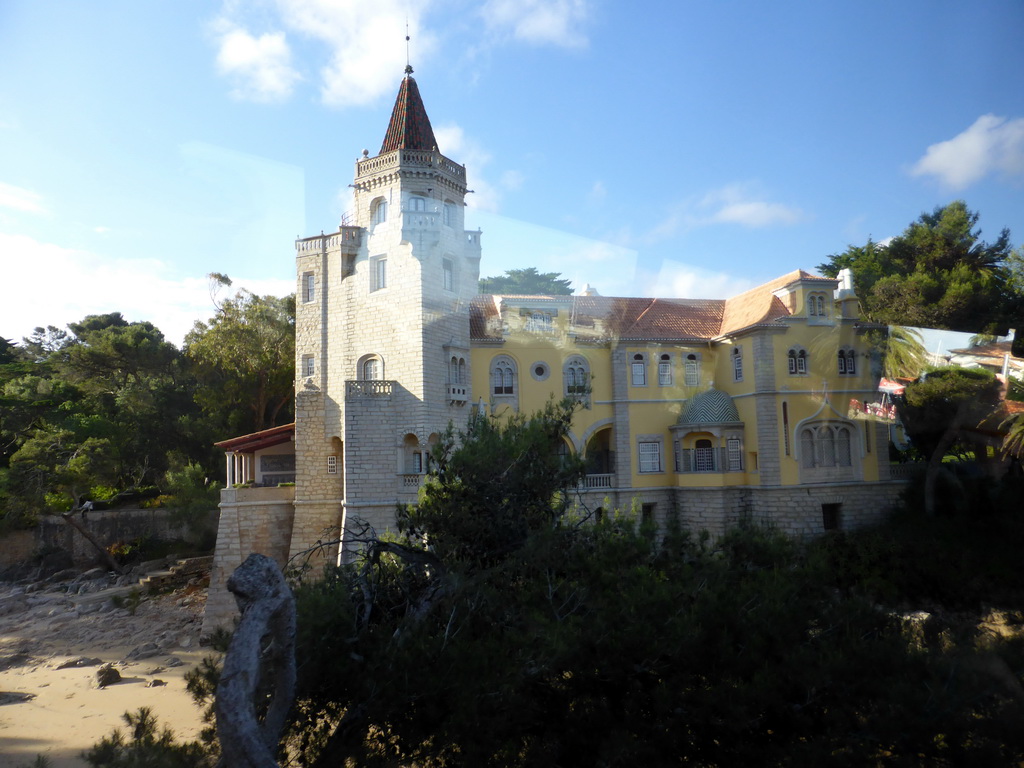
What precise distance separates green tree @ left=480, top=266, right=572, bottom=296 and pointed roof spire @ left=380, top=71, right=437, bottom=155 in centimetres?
438

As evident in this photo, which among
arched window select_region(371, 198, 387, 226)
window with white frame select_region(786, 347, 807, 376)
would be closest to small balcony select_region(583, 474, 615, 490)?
window with white frame select_region(786, 347, 807, 376)

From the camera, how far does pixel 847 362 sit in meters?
21.9

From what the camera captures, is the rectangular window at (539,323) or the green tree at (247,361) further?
the green tree at (247,361)

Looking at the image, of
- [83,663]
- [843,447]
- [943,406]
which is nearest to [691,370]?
[843,447]

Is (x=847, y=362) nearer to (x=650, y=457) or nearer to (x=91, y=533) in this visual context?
(x=650, y=457)

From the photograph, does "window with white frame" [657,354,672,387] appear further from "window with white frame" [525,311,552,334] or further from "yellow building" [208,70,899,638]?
"window with white frame" [525,311,552,334]

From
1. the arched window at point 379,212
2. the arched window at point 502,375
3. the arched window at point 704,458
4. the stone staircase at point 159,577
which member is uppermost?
the arched window at point 379,212

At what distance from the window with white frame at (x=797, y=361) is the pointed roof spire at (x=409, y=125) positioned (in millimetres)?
12419

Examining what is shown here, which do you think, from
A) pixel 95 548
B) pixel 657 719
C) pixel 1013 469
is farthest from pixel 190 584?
pixel 1013 469

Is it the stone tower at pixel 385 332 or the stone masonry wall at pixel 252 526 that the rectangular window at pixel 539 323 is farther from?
the stone masonry wall at pixel 252 526

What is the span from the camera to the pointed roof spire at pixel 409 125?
21531mm

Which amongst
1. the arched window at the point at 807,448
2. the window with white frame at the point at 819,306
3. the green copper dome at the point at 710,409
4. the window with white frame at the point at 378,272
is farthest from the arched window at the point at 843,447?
the window with white frame at the point at 378,272

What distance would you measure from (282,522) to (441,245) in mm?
9545

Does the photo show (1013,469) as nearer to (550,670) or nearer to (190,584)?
(550,670)
